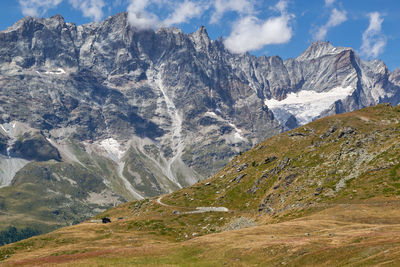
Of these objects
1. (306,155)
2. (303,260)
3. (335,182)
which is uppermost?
(306,155)

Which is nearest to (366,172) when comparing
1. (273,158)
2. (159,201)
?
(273,158)

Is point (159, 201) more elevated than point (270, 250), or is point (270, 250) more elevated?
point (159, 201)

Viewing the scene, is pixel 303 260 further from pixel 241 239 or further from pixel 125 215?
pixel 125 215

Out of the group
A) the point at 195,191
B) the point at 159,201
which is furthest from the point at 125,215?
the point at 195,191

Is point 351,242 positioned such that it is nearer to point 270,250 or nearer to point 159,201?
point 270,250

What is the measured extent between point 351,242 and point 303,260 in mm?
8621

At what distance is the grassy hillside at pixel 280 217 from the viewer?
188 ft

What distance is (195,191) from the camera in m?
184

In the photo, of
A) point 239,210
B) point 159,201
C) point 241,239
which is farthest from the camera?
point 159,201

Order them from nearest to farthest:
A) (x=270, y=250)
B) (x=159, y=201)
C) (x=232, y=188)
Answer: (x=270, y=250) < (x=232, y=188) < (x=159, y=201)

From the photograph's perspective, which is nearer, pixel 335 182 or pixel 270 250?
pixel 270 250

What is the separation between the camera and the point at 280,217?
10919 cm

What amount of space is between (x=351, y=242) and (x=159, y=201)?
134673 millimetres

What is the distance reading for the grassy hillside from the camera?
5741 cm
